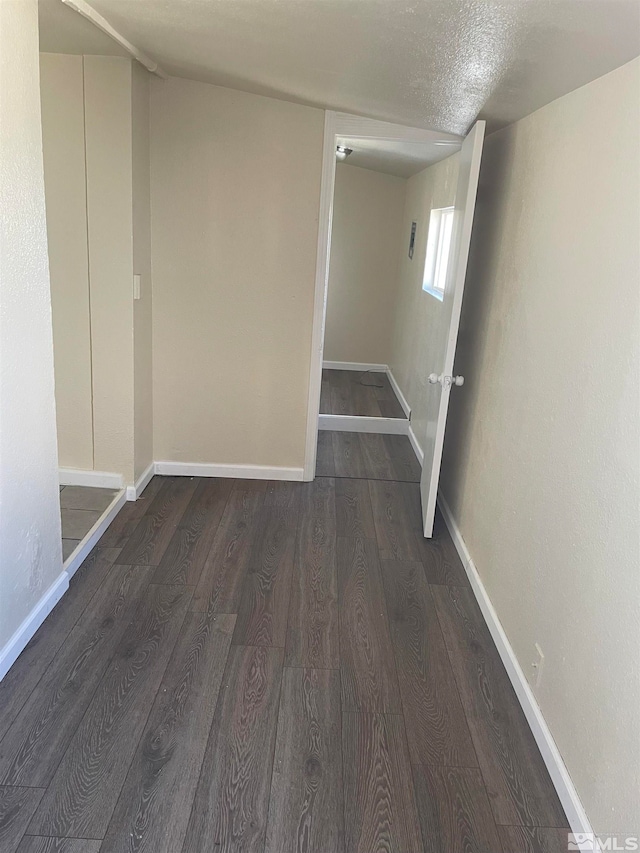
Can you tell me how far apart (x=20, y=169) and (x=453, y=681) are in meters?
2.19

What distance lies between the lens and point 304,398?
3746 millimetres

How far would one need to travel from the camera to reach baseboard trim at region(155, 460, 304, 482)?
→ 3830 millimetres

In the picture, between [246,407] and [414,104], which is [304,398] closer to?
[246,407]

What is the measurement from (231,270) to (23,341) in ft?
5.40

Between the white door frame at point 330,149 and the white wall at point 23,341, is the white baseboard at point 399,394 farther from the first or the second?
the white wall at point 23,341

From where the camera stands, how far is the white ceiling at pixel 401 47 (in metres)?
1.53

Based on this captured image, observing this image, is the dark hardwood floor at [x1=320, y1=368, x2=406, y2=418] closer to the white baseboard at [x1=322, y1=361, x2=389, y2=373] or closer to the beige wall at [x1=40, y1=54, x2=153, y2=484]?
the white baseboard at [x1=322, y1=361, x2=389, y2=373]

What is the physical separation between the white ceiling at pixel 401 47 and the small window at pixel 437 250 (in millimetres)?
1426

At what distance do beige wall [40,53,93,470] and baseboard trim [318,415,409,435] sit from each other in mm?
1920

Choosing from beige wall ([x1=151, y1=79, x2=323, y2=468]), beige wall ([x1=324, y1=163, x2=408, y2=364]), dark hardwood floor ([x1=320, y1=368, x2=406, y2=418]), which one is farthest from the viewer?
beige wall ([x1=324, y1=163, x2=408, y2=364])

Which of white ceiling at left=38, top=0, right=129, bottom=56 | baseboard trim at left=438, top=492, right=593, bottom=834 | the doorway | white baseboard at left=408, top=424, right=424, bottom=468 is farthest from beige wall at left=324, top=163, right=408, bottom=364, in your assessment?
baseboard trim at left=438, top=492, right=593, bottom=834

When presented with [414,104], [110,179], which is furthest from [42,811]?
[414,104]

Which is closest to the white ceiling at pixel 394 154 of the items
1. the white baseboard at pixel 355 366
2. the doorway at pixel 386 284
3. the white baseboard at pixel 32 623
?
the doorway at pixel 386 284

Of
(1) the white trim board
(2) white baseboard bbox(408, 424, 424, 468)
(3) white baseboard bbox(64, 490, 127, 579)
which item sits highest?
(1) the white trim board
